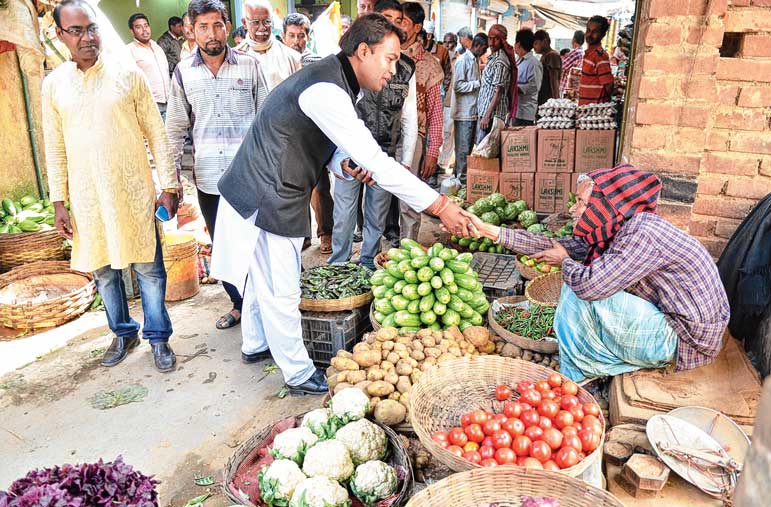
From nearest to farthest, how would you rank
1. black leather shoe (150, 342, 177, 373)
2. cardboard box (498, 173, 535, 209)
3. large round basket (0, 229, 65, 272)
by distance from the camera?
black leather shoe (150, 342, 177, 373) → large round basket (0, 229, 65, 272) → cardboard box (498, 173, 535, 209)

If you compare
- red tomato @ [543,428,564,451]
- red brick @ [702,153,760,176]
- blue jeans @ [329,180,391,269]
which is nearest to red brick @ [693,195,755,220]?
red brick @ [702,153,760,176]

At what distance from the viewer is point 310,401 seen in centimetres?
352

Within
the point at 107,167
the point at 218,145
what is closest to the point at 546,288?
the point at 218,145

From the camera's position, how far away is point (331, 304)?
3805 millimetres

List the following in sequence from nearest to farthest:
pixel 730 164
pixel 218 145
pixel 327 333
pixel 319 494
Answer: pixel 319 494 → pixel 730 164 → pixel 327 333 → pixel 218 145

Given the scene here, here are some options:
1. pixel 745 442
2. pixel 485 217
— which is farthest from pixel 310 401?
pixel 485 217

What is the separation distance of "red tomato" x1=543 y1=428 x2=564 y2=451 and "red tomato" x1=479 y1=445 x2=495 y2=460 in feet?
0.70

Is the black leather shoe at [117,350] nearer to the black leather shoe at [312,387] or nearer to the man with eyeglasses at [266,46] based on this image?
the black leather shoe at [312,387]

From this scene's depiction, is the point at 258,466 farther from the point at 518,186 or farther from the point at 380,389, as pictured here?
the point at 518,186

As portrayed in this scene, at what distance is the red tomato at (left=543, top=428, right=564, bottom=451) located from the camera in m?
2.22

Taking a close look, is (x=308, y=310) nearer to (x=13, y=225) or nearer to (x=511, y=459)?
(x=511, y=459)

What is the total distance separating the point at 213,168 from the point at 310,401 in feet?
6.05

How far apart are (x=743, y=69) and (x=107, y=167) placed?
3.74 m

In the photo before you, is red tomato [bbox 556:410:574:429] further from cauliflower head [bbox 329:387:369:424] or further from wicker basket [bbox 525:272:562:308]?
wicker basket [bbox 525:272:562:308]
